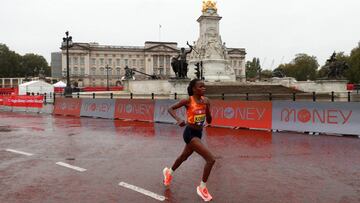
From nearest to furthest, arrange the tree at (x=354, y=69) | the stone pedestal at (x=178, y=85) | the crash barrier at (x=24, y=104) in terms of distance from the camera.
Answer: the crash barrier at (x=24, y=104), the stone pedestal at (x=178, y=85), the tree at (x=354, y=69)

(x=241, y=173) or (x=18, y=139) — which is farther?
(x=18, y=139)

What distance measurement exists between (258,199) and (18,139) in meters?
10.3

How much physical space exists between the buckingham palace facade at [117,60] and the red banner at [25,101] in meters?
106

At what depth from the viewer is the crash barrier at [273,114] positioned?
44.9 feet

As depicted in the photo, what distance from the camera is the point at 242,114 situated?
16.4 m

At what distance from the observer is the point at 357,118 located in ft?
43.8

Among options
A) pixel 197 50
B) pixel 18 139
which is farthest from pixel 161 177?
pixel 197 50

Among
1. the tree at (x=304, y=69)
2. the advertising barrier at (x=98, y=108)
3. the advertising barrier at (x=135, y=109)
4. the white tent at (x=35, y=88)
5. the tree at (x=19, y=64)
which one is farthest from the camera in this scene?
the tree at (x=19, y=64)

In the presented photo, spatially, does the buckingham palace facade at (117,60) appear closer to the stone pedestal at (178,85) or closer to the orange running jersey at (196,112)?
the stone pedestal at (178,85)

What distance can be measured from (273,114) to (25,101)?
23.2m

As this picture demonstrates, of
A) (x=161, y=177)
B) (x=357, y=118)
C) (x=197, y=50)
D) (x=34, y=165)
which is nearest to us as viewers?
(x=161, y=177)

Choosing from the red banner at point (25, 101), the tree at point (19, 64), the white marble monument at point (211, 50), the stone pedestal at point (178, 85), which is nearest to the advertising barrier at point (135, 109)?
the red banner at point (25, 101)

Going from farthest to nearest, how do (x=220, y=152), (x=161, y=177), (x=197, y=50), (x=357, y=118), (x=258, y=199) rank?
(x=197, y=50) < (x=357, y=118) < (x=220, y=152) < (x=161, y=177) < (x=258, y=199)

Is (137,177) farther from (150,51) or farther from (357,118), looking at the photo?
(150,51)
